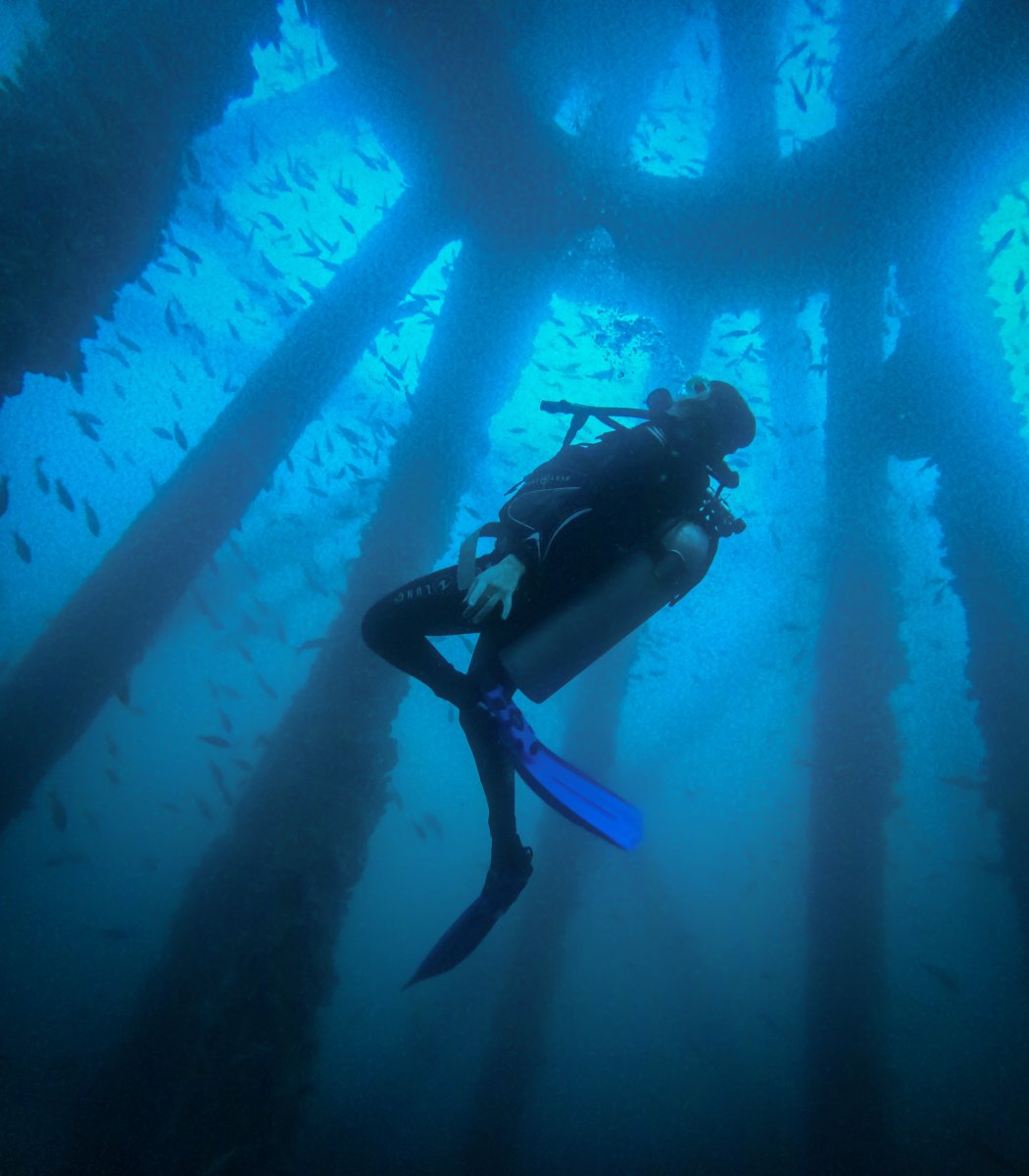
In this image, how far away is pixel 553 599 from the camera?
2604mm

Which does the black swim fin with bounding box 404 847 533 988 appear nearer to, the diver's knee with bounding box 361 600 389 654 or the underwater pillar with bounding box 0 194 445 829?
the diver's knee with bounding box 361 600 389 654

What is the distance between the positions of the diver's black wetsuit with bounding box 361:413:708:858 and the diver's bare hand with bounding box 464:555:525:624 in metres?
0.09

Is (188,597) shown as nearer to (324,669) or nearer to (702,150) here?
(324,669)

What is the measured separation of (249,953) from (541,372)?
1504 centimetres

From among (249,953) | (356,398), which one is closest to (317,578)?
(356,398)

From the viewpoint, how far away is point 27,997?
10359mm

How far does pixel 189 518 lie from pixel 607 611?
23.1ft

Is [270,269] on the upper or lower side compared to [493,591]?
upper

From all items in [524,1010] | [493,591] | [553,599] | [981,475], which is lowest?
[524,1010]

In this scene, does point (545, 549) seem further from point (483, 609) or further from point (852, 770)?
point (852, 770)

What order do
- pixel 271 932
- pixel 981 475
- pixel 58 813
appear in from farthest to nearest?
pixel 58 813 → pixel 981 475 → pixel 271 932

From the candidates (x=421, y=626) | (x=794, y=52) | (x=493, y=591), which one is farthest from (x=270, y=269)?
(x=493, y=591)

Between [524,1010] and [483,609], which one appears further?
[524,1010]

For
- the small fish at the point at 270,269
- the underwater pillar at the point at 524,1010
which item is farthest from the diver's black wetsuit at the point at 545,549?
the small fish at the point at 270,269
